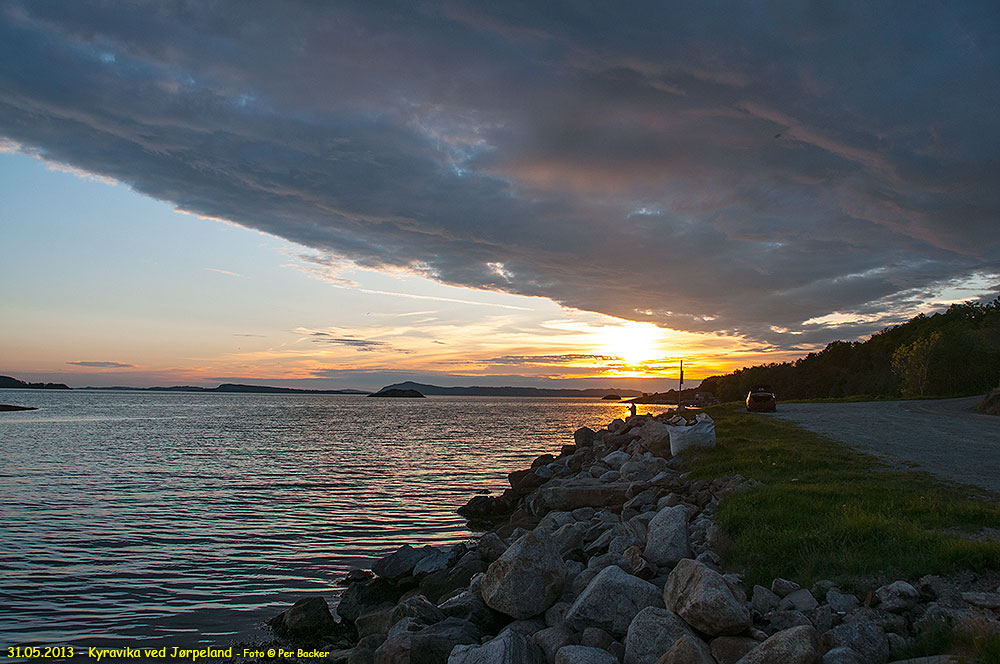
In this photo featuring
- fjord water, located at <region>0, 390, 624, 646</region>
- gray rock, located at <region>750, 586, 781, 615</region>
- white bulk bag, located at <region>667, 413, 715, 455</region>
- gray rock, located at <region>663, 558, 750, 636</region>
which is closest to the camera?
gray rock, located at <region>663, 558, 750, 636</region>

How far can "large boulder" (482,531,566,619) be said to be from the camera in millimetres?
7625

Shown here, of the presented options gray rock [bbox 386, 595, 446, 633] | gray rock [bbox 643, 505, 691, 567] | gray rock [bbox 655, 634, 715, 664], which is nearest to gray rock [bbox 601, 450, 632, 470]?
gray rock [bbox 643, 505, 691, 567]

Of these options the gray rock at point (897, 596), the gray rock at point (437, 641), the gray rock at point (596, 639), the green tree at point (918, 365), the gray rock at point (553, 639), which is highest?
the green tree at point (918, 365)

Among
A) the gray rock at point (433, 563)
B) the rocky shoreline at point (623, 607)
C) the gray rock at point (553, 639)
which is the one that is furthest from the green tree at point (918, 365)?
the gray rock at point (553, 639)

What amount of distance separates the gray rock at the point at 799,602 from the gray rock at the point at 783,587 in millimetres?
98

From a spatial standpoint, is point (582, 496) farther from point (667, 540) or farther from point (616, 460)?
Answer: point (667, 540)

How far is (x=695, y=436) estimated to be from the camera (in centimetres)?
1770

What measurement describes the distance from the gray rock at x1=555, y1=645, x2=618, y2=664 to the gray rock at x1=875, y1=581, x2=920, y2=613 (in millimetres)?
2693

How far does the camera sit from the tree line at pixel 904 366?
64188 millimetres

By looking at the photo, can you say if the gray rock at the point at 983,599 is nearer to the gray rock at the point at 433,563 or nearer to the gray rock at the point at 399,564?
the gray rock at the point at 433,563

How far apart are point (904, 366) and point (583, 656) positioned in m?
74.8

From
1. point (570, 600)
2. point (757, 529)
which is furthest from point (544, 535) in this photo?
point (757, 529)

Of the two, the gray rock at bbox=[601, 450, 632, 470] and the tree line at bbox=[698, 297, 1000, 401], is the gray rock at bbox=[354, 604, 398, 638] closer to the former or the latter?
the gray rock at bbox=[601, 450, 632, 470]

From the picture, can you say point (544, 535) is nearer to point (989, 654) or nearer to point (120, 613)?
point (989, 654)
